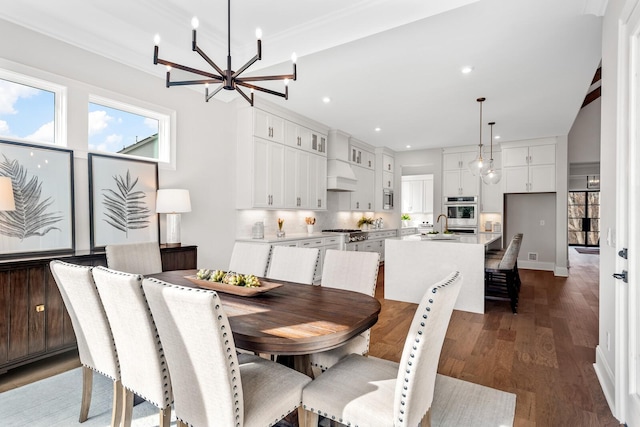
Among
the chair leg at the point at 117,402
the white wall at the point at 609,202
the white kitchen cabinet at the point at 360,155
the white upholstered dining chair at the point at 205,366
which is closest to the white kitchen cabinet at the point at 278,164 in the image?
the white kitchen cabinet at the point at 360,155

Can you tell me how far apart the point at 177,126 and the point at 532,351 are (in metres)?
4.34

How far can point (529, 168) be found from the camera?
714 cm

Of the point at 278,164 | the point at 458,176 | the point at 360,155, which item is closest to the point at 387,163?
the point at 360,155

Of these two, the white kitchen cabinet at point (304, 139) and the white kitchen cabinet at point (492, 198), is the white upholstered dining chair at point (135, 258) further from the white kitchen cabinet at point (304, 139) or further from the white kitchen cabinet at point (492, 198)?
the white kitchen cabinet at point (492, 198)

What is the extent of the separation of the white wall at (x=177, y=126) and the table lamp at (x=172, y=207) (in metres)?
0.17

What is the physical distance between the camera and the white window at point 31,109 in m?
2.74

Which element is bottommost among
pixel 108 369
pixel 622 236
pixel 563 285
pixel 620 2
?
pixel 563 285

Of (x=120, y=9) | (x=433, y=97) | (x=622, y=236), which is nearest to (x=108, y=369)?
(x=120, y=9)

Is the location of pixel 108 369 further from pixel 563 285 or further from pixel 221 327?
pixel 563 285

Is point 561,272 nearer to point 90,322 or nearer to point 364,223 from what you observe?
point 364,223

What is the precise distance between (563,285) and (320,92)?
206 inches

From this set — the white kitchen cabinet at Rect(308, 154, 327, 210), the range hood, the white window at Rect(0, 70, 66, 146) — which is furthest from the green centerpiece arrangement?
the range hood

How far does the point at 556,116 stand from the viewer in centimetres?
554

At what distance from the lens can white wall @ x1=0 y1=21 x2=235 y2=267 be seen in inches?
112
